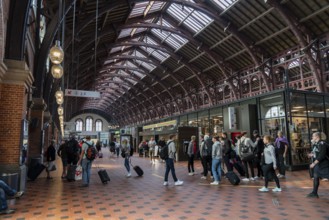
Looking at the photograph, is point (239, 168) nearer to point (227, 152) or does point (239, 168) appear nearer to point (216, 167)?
point (227, 152)

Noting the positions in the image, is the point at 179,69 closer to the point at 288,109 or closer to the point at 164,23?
the point at 164,23

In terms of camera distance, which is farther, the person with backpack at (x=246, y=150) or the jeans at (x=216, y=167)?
the person with backpack at (x=246, y=150)

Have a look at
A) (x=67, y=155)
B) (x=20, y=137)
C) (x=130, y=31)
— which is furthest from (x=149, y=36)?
(x=20, y=137)

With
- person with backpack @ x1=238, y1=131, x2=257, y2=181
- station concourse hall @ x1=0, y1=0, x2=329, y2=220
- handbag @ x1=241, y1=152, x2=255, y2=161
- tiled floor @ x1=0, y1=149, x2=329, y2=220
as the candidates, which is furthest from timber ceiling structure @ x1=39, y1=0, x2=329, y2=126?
handbag @ x1=241, y1=152, x2=255, y2=161

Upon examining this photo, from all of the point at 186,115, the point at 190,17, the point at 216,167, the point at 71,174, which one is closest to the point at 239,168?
the point at 216,167

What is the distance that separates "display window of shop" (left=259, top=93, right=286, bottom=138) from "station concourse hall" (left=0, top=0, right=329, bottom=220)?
2.6 inches

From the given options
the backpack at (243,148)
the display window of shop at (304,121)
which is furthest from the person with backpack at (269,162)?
the display window of shop at (304,121)

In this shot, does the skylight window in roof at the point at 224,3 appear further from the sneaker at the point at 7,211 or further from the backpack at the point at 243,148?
the sneaker at the point at 7,211

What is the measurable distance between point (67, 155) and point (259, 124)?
9960 millimetres

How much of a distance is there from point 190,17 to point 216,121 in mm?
9294

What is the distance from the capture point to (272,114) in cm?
1279

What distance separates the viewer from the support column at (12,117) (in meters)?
6.06

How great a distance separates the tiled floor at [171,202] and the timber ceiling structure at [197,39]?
22.3 ft

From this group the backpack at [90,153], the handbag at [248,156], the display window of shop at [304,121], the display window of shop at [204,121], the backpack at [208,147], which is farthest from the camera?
the display window of shop at [204,121]
